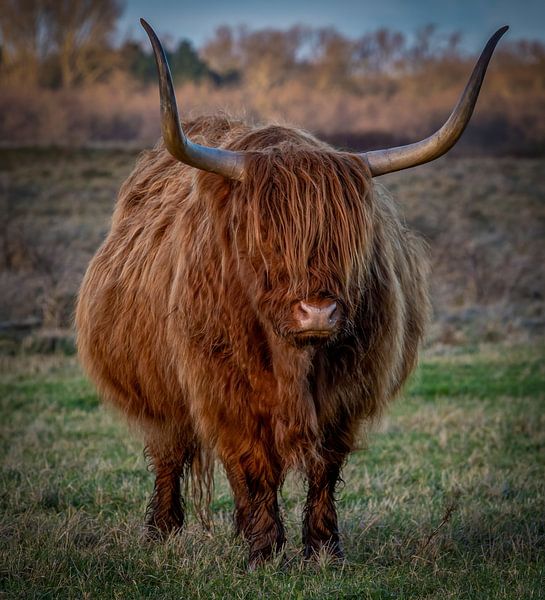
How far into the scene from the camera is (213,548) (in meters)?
4.32

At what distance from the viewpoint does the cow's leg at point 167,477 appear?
4969 mm

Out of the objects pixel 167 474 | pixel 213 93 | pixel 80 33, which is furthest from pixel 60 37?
pixel 167 474

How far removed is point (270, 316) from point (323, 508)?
1129 mm

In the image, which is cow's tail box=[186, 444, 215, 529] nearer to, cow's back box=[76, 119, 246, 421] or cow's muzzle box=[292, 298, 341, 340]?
cow's back box=[76, 119, 246, 421]

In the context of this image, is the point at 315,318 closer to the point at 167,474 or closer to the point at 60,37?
the point at 167,474

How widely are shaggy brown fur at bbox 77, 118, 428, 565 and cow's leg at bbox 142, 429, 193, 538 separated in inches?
7.2

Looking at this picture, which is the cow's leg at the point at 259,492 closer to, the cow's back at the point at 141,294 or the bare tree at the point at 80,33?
the cow's back at the point at 141,294

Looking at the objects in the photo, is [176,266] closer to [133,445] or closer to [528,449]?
[133,445]

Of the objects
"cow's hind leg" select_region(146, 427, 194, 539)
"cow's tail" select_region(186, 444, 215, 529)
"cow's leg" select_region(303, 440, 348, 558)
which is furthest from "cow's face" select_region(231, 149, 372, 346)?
"cow's hind leg" select_region(146, 427, 194, 539)

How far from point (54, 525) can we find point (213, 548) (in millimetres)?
800

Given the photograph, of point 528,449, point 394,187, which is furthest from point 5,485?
point 394,187

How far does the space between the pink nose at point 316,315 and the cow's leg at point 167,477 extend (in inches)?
67.3

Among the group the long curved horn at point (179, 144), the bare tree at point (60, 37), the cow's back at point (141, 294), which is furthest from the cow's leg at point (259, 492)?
the bare tree at point (60, 37)

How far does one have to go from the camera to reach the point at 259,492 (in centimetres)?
410
